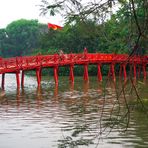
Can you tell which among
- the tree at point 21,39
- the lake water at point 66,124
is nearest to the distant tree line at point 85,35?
the tree at point 21,39

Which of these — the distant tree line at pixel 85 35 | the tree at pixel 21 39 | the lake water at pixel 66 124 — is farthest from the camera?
the tree at pixel 21 39

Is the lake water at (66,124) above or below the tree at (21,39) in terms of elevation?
below


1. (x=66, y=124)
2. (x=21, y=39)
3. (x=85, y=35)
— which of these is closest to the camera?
(x=85, y=35)

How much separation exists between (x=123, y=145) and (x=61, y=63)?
96.8 feet

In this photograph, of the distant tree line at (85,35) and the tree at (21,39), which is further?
the tree at (21,39)

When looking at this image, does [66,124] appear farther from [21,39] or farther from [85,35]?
[21,39]

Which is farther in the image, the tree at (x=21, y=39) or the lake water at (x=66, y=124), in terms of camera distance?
the tree at (x=21, y=39)

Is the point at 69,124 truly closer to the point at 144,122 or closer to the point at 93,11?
the point at 144,122

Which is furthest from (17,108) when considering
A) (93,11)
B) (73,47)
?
(73,47)

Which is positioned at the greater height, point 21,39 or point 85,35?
point 21,39

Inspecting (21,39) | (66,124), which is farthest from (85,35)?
(21,39)

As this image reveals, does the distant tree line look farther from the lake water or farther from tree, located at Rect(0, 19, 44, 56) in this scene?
the lake water

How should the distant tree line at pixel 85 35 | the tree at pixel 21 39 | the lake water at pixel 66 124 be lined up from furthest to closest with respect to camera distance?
the tree at pixel 21 39 < the lake water at pixel 66 124 < the distant tree line at pixel 85 35

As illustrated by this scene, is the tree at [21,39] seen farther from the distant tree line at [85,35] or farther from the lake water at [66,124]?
the lake water at [66,124]
